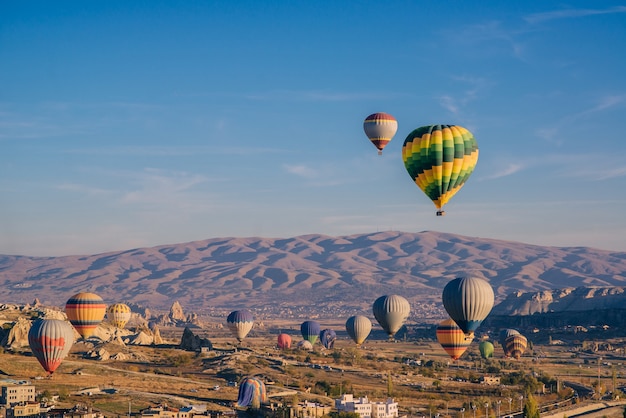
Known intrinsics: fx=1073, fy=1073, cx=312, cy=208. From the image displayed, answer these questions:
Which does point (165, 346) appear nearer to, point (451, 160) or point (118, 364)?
point (118, 364)

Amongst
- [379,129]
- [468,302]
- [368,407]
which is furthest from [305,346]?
[468,302]

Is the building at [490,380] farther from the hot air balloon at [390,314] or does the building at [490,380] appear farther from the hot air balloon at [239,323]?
the hot air balloon at [239,323]

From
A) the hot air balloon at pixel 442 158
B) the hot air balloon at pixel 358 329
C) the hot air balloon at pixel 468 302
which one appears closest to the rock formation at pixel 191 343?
the hot air balloon at pixel 358 329

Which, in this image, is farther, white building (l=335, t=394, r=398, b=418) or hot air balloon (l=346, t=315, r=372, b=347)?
hot air balloon (l=346, t=315, r=372, b=347)

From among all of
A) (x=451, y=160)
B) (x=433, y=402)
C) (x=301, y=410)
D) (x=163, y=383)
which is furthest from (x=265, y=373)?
(x=451, y=160)

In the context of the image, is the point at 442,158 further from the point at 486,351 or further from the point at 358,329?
the point at 486,351

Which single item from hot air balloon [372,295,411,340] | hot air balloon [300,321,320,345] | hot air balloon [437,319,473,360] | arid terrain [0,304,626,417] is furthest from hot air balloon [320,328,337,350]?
hot air balloon [437,319,473,360]

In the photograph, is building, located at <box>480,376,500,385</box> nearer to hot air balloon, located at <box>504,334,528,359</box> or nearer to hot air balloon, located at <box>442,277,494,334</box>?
hot air balloon, located at <box>442,277,494,334</box>

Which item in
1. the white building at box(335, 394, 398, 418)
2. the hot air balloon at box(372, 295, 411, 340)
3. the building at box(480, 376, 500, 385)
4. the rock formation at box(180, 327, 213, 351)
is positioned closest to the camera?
the white building at box(335, 394, 398, 418)
